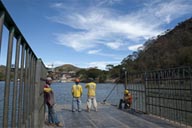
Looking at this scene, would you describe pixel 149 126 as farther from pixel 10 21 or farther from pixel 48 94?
pixel 10 21

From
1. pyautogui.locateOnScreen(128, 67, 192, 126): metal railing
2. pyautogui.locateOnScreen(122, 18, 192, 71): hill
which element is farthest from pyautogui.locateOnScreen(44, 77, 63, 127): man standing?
pyautogui.locateOnScreen(122, 18, 192, 71): hill

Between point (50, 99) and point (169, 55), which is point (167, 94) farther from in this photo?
point (169, 55)

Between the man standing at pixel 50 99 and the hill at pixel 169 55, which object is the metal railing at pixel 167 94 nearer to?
the man standing at pixel 50 99

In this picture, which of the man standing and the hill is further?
the hill

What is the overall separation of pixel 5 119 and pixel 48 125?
6.58m

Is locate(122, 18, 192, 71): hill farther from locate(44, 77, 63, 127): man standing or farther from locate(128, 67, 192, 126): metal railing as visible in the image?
locate(44, 77, 63, 127): man standing

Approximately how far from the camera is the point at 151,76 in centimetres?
1023

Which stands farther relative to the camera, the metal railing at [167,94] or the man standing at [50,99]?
the metal railing at [167,94]

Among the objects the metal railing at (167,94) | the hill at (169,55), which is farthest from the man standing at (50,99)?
the hill at (169,55)

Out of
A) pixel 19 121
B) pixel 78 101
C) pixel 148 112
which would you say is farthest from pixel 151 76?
pixel 19 121

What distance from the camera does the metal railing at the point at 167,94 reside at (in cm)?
789

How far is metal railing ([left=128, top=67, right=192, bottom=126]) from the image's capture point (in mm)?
7891

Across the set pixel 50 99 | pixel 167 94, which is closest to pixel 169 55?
pixel 167 94

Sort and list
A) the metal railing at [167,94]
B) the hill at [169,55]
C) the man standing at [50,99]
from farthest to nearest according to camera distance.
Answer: the hill at [169,55] < the metal railing at [167,94] < the man standing at [50,99]
